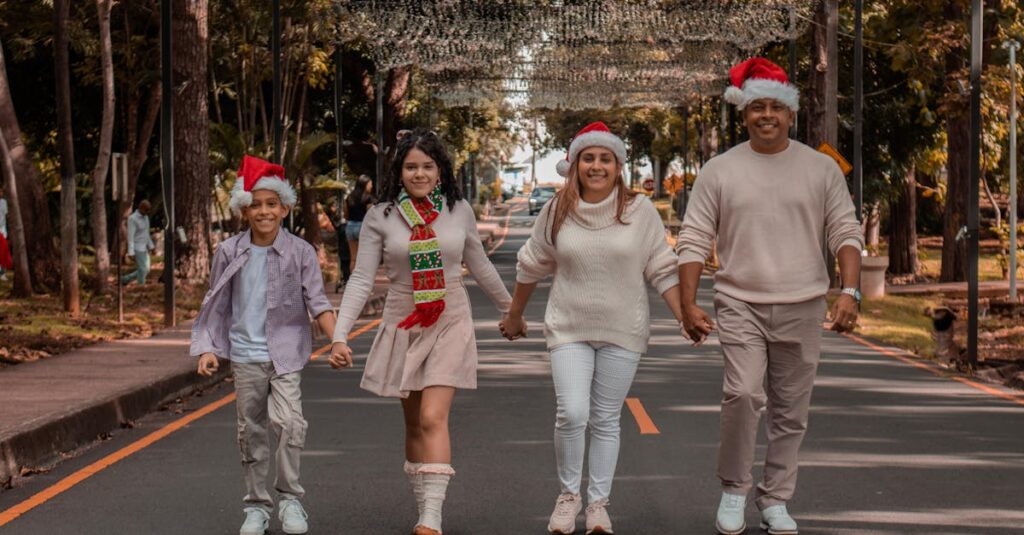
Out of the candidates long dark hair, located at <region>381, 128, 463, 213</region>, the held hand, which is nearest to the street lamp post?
the held hand

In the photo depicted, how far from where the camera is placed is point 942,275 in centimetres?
3297

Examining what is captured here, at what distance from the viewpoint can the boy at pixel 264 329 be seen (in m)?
7.18

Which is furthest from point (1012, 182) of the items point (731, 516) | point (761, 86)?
point (731, 516)

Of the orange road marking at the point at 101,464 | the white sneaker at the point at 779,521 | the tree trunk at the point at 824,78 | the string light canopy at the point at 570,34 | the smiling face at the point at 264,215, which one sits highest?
the string light canopy at the point at 570,34

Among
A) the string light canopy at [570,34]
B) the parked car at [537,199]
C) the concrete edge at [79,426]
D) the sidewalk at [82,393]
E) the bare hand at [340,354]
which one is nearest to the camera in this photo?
the bare hand at [340,354]

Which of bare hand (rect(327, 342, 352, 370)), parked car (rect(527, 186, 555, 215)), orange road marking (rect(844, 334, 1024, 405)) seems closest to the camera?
bare hand (rect(327, 342, 352, 370))

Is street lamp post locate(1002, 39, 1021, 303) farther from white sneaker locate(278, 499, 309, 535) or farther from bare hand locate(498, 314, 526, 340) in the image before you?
white sneaker locate(278, 499, 309, 535)

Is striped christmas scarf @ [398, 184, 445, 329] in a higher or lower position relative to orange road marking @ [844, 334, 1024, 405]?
higher

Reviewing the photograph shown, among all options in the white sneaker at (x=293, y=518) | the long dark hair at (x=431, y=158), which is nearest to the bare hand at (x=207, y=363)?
the white sneaker at (x=293, y=518)

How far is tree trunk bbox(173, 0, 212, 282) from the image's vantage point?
25.3 m

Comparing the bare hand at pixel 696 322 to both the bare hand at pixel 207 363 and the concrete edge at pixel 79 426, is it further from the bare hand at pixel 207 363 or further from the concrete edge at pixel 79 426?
the concrete edge at pixel 79 426

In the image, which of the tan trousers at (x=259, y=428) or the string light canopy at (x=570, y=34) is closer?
the tan trousers at (x=259, y=428)

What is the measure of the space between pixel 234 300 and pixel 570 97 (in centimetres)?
3581

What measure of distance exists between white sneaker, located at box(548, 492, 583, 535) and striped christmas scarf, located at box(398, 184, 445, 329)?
0.99 meters
